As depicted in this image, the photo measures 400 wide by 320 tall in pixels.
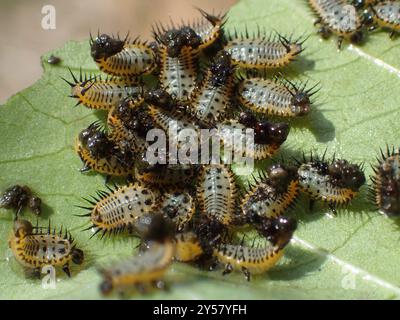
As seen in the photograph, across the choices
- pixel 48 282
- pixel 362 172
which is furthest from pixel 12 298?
pixel 362 172

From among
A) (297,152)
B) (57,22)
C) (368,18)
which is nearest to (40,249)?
(297,152)

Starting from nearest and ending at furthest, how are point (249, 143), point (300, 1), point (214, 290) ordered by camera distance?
point (214, 290) < point (249, 143) < point (300, 1)

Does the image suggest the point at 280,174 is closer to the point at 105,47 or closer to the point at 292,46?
the point at 292,46

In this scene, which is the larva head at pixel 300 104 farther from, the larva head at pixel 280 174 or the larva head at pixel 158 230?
the larva head at pixel 158 230

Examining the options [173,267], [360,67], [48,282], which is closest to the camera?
[173,267]

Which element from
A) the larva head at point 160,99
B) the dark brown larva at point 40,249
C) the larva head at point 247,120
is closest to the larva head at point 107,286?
the dark brown larva at point 40,249

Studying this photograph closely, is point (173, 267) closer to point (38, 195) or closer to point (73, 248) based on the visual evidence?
point (73, 248)

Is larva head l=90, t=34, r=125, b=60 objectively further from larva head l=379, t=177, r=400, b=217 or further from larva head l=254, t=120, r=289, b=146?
larva head l=379, t=177, r=400, b=217
